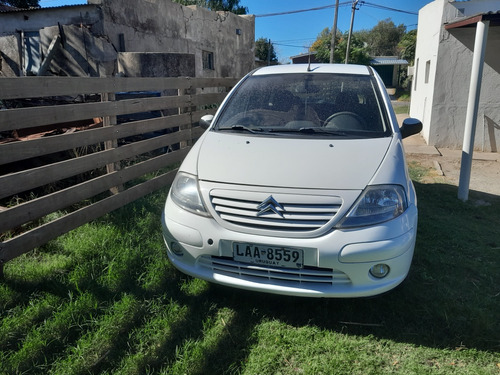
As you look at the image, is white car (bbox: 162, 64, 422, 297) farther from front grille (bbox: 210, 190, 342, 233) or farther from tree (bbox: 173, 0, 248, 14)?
tree (bbox: 173, 0, 248, 14)

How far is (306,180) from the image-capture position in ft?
7.91

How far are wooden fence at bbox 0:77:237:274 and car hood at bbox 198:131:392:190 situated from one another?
1.35 meters

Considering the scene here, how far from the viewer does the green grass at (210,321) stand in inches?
87.1

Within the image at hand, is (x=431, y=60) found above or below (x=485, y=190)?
above

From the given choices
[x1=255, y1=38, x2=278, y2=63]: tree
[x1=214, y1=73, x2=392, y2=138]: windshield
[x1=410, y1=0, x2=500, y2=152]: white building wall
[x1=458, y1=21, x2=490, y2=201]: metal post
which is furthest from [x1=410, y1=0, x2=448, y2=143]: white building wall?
[x1=255, y1=38, x2=278, y2=63]: tree

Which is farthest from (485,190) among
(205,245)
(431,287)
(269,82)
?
(205,245)

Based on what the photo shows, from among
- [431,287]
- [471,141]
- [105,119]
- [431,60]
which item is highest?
Answer: [431,60]

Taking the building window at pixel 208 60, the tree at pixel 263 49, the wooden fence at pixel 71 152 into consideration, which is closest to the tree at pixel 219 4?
the tree at pixel 263 49

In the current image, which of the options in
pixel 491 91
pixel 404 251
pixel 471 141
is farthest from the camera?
pixel 491 91

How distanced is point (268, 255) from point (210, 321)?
682 millimetres

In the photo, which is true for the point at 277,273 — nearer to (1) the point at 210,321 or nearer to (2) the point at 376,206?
(1) the point at 210,321

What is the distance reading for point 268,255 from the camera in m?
2.32

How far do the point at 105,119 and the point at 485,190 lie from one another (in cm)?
552

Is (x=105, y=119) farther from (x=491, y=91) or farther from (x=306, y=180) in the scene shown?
(x=491, y=91)
